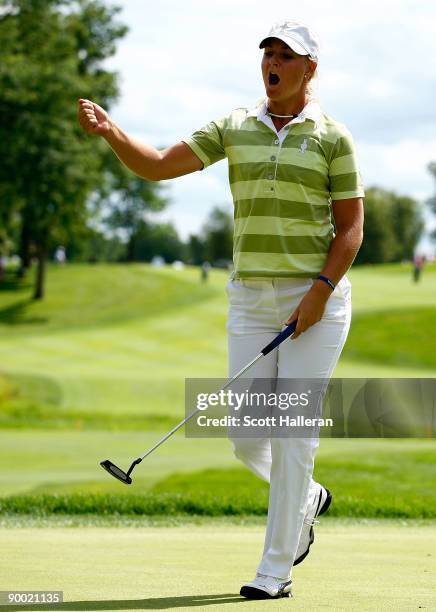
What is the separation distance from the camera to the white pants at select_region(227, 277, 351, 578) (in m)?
4.29

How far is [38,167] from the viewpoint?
33.2m

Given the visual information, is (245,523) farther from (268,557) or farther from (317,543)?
(268,557)

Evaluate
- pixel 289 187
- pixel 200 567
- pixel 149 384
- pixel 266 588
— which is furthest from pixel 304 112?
pixel 149 384

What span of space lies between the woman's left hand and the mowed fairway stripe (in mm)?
969

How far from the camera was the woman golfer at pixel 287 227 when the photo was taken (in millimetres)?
4242

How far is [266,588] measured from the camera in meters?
4.02

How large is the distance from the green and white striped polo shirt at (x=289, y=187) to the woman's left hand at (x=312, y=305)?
120 millimetres

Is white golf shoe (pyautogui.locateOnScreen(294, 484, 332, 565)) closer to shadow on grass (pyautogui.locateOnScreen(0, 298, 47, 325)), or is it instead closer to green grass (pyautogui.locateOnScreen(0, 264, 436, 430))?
green grass (pyautogui.locateOnScreen(0, 264, 436, 430))

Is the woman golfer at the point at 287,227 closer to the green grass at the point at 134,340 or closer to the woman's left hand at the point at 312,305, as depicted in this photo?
the woman's left hand at the point at 312,305

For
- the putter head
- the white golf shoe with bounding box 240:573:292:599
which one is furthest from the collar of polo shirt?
the white golf shoe with bounding box 240:573:292:599

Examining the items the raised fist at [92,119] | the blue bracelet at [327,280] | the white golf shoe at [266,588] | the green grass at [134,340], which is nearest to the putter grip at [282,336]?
the blue bracelet at [327,280]

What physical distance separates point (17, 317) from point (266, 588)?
4318cm

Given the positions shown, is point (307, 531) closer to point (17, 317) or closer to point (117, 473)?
point (117, 473)

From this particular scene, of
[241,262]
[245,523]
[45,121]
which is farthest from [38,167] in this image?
[241,262]
